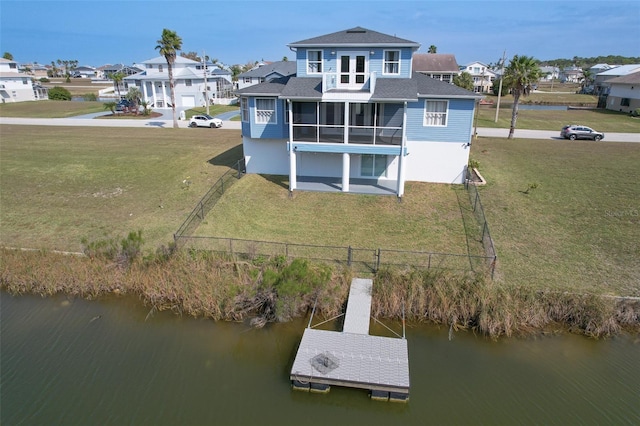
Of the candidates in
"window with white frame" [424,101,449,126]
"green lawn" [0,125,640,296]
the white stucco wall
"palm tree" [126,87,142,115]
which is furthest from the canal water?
"palm tree" [126,87,142,115]

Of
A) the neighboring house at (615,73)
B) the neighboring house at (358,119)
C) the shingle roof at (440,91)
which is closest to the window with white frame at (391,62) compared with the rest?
the neighboring house at (358,119)

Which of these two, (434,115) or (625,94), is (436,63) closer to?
(625,94)

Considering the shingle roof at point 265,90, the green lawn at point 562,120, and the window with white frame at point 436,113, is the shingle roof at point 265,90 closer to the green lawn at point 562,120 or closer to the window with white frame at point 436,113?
the window with white frame at point 436,113

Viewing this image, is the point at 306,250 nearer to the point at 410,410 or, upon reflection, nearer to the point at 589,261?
the point at 410,410

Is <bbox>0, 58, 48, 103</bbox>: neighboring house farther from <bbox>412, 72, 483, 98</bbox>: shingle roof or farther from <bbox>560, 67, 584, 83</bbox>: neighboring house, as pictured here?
<bbox>560, 67, 584, 83</bbox>: neighboring house

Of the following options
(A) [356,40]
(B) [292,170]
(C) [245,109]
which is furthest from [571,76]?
(B) [292,170]
